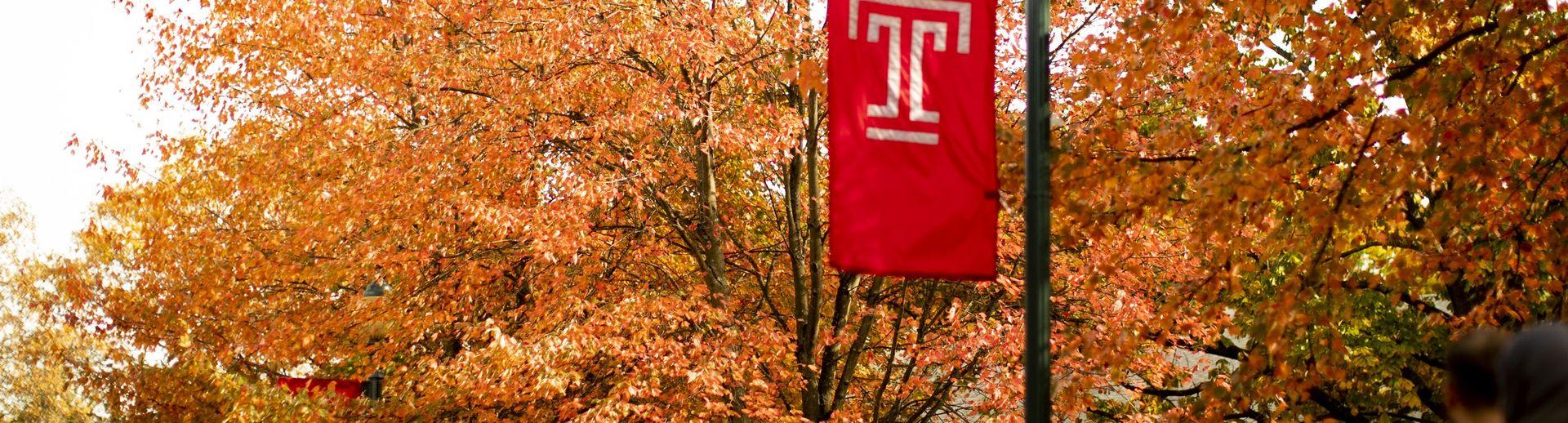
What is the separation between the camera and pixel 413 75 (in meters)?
13.2

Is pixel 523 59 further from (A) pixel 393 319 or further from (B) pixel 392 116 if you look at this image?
(B) pixel 392 116

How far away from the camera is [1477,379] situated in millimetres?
2459

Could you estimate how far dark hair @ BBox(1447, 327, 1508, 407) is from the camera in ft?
7.93

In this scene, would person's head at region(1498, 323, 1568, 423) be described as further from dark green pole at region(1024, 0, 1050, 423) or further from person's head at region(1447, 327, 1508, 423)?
dark green pole at region(1024, 0, 1050, 423)

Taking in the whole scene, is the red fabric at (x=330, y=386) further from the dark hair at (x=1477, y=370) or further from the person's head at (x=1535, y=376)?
the person's head at (x=1535, y=376)

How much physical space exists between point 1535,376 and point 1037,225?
2.88 m

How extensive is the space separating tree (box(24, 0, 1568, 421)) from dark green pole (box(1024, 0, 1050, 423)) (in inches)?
133

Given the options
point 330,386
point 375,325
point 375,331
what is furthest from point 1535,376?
point 330,386

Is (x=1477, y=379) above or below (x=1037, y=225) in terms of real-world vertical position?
below

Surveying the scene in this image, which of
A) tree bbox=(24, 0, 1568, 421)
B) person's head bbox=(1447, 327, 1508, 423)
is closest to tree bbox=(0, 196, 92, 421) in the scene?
tree bbox=(24, 0, 1568, 421)

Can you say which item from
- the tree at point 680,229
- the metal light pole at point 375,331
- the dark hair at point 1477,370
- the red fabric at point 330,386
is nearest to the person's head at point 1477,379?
the dark hair at point 1477,370

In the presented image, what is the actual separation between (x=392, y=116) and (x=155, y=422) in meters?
7.55

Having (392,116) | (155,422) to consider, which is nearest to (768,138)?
(392,116)

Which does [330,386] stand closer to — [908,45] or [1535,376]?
[908,45]
